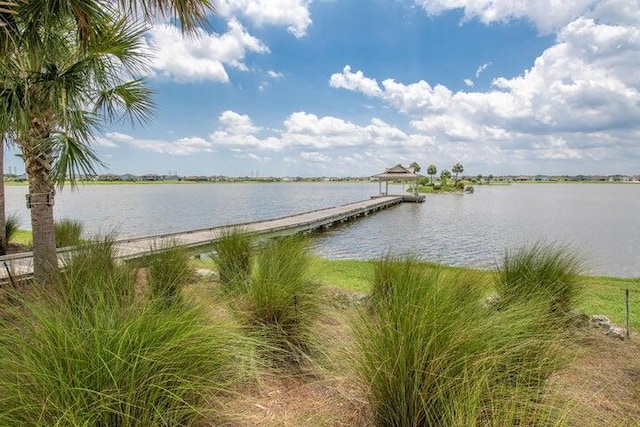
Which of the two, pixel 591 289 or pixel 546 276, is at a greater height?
pixel 546 276

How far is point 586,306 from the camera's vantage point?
18.7ft

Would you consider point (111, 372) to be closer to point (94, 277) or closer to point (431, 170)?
point (94, 277)

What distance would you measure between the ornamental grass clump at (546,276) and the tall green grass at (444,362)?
1806mm

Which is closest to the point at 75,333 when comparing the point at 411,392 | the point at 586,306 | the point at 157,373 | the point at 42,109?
the point at 157,373

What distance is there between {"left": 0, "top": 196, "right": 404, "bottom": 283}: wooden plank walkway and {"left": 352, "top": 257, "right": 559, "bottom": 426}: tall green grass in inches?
129

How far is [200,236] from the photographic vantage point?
1277 centimetres

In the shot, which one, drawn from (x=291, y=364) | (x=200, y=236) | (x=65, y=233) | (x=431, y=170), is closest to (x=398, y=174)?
(x=200, y=236)

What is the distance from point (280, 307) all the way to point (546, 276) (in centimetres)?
292

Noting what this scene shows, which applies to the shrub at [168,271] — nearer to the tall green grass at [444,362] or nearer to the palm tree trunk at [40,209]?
the palm tree trunk at [40,209]

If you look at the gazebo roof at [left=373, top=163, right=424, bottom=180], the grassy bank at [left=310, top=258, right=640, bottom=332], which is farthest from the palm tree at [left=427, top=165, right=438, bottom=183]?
the grassy bank at [left=310, top=258, right=640, bottom=332]

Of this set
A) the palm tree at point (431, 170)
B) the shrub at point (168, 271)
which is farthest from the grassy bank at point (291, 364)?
the palm tree at point (431, 170)

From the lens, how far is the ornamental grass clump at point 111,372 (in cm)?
164

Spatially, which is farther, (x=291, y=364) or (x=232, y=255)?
(x=232, y=255)

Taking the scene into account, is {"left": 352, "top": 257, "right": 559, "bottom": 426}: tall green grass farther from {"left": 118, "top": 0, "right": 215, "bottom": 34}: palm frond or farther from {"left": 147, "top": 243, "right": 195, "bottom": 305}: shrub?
{"left": 118, "top": 0, "right": 215, "bottom": 34}: palm frond
